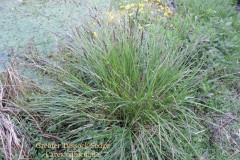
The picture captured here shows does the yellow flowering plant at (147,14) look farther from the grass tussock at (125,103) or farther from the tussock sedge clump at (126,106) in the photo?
the tussock sedge clump at (126,106)

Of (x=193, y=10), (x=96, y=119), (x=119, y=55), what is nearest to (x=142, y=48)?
(x=119, y=55)

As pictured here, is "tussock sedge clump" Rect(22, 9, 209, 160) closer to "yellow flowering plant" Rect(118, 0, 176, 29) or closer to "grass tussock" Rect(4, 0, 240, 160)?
"grass tussock" Rect(4, 0, 240, 160)

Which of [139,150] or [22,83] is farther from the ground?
[22,83]

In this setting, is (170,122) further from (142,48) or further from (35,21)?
(35,21)

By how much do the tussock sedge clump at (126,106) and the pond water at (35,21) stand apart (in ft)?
2.82

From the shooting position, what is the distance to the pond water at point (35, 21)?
2680mm

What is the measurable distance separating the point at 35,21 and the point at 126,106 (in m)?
1.97

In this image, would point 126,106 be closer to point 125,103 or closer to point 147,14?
point 125,103

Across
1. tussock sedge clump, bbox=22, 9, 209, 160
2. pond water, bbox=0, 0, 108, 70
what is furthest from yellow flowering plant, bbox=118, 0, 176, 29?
tussock sedge clump, bbox=22, 9, 209, 160

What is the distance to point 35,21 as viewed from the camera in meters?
3.12

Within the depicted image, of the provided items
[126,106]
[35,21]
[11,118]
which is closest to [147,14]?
[35,21]

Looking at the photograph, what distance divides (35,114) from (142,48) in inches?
35.8

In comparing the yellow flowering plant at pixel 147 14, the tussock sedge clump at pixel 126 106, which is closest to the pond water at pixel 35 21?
the yellow flowering plant at pixel 147 14

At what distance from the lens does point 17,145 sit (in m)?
1.57
